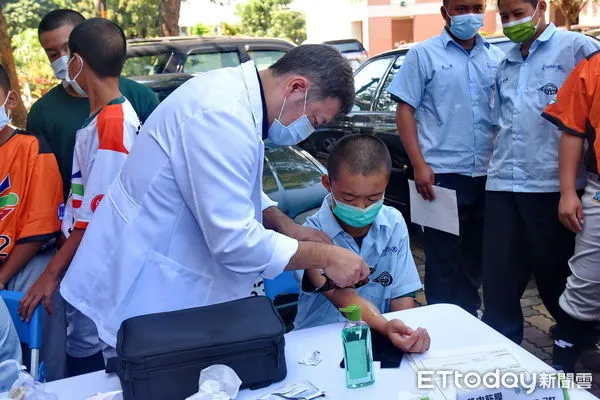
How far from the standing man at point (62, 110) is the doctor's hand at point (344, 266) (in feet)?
4.21

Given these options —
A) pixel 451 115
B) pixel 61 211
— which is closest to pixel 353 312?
pixel 61 211

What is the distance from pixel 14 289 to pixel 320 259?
4.50 feet

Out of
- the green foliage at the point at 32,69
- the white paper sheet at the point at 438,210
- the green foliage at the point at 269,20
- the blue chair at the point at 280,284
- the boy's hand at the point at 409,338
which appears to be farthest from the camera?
the green foliage at the point at 269,20

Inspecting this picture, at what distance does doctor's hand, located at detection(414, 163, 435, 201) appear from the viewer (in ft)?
9.89

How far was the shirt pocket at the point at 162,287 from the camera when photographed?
1.74m

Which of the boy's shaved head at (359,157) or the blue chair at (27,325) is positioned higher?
the boy's shaved head at (359,157)

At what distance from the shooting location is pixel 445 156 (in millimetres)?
3037

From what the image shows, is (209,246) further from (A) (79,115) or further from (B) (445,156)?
(B) (445,156)

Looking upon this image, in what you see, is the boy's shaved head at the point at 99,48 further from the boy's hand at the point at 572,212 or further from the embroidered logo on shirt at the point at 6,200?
the boy's hand at the point at 572,212

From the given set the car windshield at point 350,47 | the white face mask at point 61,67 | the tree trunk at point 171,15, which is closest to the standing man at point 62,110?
the white face mask at point 61,67

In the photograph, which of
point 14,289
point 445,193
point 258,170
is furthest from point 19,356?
point 445,193

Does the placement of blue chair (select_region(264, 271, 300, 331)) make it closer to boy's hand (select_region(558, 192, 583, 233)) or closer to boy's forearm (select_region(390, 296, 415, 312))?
boy's forearm (select_region(390, 296, 415, 312))

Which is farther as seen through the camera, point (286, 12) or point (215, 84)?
point (286, 12)

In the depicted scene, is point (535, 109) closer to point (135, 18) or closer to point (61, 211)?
point (61, 211)
